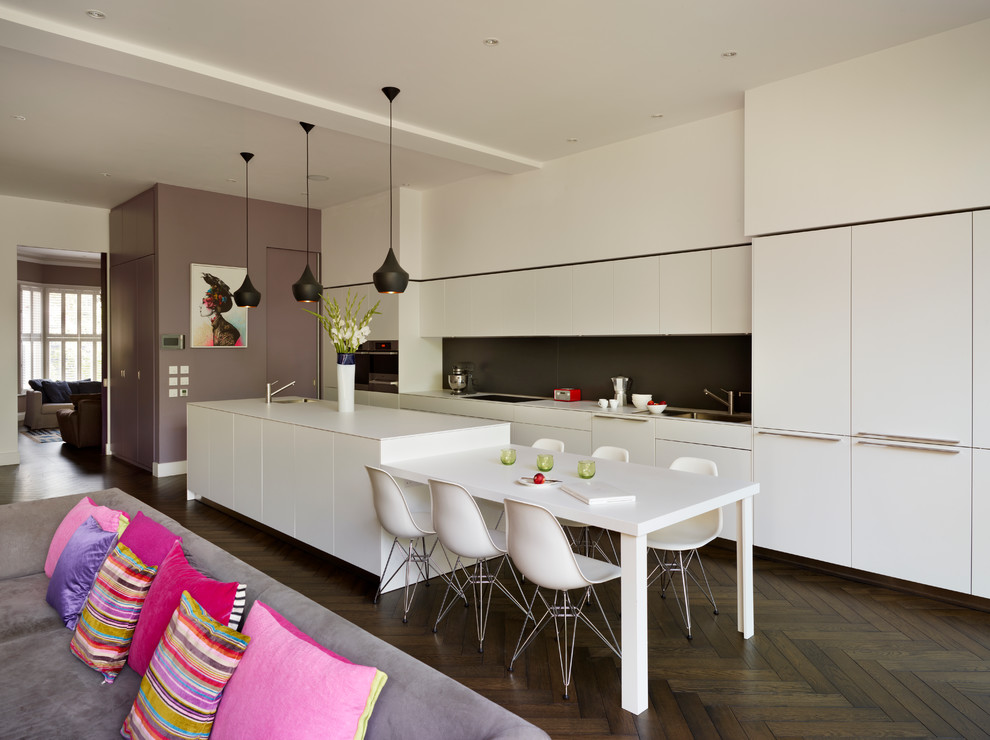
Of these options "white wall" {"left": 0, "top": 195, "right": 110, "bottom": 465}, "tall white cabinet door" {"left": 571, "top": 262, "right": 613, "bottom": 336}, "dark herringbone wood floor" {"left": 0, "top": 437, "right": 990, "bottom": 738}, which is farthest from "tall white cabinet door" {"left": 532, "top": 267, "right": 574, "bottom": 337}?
"white wall" {"left": 0, "top": 195, "right": 110, "bottom": 465}

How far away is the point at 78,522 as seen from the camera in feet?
9.02

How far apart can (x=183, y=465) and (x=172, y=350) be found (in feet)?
4.22

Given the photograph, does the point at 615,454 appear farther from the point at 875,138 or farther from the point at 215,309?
the point at 215,309

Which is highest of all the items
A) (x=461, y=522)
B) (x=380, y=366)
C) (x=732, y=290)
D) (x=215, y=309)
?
(x=215, y=309)

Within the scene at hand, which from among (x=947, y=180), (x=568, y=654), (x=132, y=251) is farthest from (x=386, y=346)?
(x=947, y=180)

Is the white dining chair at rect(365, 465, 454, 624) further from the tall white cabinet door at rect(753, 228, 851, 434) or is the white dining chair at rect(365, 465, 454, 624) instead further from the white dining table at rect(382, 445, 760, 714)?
the tall white cabinet door at rect(753, 228, 851, 434)

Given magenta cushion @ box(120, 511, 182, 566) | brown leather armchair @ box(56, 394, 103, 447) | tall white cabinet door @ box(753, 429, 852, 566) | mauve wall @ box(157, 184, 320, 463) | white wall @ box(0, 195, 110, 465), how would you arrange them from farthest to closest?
brown leather armchair @ box(56, 394, 103, 447)
white wall @ box(0, 195, 110, 465)
mauve wall @ box(157, 184, 320, 463)
tall white cabinet door @ box(753, 429, 852, 566)
magenta cushion @ box(120, 511, 182, 566)

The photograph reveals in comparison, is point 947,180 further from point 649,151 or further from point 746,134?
point 649,151

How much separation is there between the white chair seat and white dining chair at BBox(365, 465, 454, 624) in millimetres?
1098

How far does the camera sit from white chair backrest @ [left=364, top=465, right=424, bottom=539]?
323cm

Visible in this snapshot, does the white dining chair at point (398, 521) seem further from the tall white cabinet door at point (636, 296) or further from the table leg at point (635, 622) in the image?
the tall white cabinet door at point (636, 296)

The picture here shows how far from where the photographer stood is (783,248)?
409cm

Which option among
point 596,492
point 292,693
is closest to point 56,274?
point 596,492

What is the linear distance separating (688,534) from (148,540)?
7.74 feet
